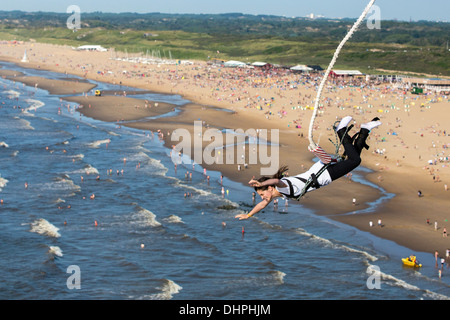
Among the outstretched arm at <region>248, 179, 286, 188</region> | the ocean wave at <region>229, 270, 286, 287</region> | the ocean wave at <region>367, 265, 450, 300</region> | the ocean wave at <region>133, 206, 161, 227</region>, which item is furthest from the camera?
the ocean wave at <region>133, 206, 161, 227</region>

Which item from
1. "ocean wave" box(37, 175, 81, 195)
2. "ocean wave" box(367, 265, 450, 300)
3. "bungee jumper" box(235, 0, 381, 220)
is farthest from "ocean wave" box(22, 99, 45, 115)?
"bungee jumper" box(235, 0, 381, 220)

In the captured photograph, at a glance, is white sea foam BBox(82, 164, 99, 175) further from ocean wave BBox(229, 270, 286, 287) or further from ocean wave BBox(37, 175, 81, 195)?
ocean wave BBox(229, 270, 286, 287)

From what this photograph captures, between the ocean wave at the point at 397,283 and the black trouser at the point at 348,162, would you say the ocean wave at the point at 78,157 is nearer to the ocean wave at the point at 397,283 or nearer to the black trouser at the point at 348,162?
the ocean wave at the point at 397,283

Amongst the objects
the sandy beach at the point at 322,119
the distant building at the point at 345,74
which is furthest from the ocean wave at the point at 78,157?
the distant building at the point at 345,74

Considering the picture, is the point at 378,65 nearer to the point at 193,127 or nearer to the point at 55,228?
the point at 193,127

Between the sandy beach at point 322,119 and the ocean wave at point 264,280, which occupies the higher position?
the sandy beach at point 322,119

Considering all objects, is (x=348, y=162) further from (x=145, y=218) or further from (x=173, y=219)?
(x=145, y=218)
